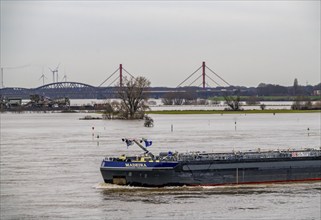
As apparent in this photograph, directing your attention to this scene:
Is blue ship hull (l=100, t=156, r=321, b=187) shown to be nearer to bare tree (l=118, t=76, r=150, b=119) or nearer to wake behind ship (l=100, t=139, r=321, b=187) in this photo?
wake behind ship (l=100, t=139, r=321, b=187)

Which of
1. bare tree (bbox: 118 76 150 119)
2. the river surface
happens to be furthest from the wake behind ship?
bare tree (bbox: 118 76 150 119)

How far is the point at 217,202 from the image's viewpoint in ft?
105

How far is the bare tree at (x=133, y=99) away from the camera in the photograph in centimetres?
11275

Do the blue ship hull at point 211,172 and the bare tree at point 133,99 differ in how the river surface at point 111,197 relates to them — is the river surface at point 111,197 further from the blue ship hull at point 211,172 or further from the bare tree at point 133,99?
the bare tree at point 133,99

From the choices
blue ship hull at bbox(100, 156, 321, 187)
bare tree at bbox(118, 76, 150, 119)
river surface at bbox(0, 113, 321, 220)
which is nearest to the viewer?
river surface at bbox(0, 113, 321, 220)

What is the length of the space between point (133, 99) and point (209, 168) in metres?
76.8

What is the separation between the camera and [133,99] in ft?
371

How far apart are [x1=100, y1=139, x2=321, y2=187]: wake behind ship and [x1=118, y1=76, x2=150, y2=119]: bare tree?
7387cm

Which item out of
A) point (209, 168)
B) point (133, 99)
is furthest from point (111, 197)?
point (133, 99)

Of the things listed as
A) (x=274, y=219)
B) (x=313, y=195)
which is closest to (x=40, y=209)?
(x=274, y=219)

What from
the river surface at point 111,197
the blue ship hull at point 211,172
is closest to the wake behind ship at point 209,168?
the blue ship hull at point 211,172

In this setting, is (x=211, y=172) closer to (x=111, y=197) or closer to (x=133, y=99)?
(x=111, y=197)

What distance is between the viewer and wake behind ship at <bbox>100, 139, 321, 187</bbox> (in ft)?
117

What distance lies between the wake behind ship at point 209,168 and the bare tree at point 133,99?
73.9 metres
